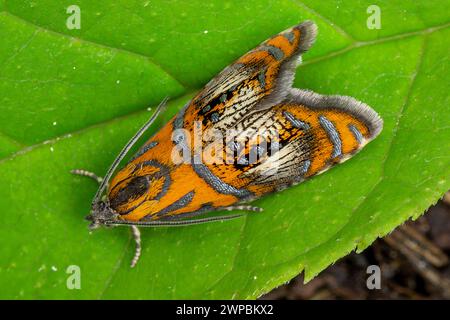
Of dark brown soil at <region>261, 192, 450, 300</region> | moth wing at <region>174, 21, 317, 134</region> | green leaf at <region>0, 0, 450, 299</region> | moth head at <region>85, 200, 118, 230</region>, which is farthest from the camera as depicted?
dark brown soil at <region>261, 192, 450, 300</region>

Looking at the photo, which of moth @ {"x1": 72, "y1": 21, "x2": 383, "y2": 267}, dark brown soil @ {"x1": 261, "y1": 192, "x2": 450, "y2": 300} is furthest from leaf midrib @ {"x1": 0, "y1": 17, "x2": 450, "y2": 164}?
dark brown soil @ {"x1": 261, "y1": 192, "x2": 450, "y2": 300}

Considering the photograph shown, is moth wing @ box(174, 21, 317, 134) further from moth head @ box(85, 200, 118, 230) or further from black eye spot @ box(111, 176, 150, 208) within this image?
moth head @ box(85, 200, 118, 230)

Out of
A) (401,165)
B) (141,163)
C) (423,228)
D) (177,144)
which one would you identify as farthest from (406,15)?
(423,228)

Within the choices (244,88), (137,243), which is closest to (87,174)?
(137,243)

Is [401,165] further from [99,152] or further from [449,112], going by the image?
[99,152]

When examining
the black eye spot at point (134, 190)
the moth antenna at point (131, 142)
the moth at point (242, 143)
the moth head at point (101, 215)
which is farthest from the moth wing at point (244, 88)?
the moth head at point (101, 215)

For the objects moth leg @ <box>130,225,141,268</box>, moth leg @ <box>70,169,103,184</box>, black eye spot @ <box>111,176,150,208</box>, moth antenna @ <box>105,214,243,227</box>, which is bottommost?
moth leg @ <box>130,225,141,268</box>
